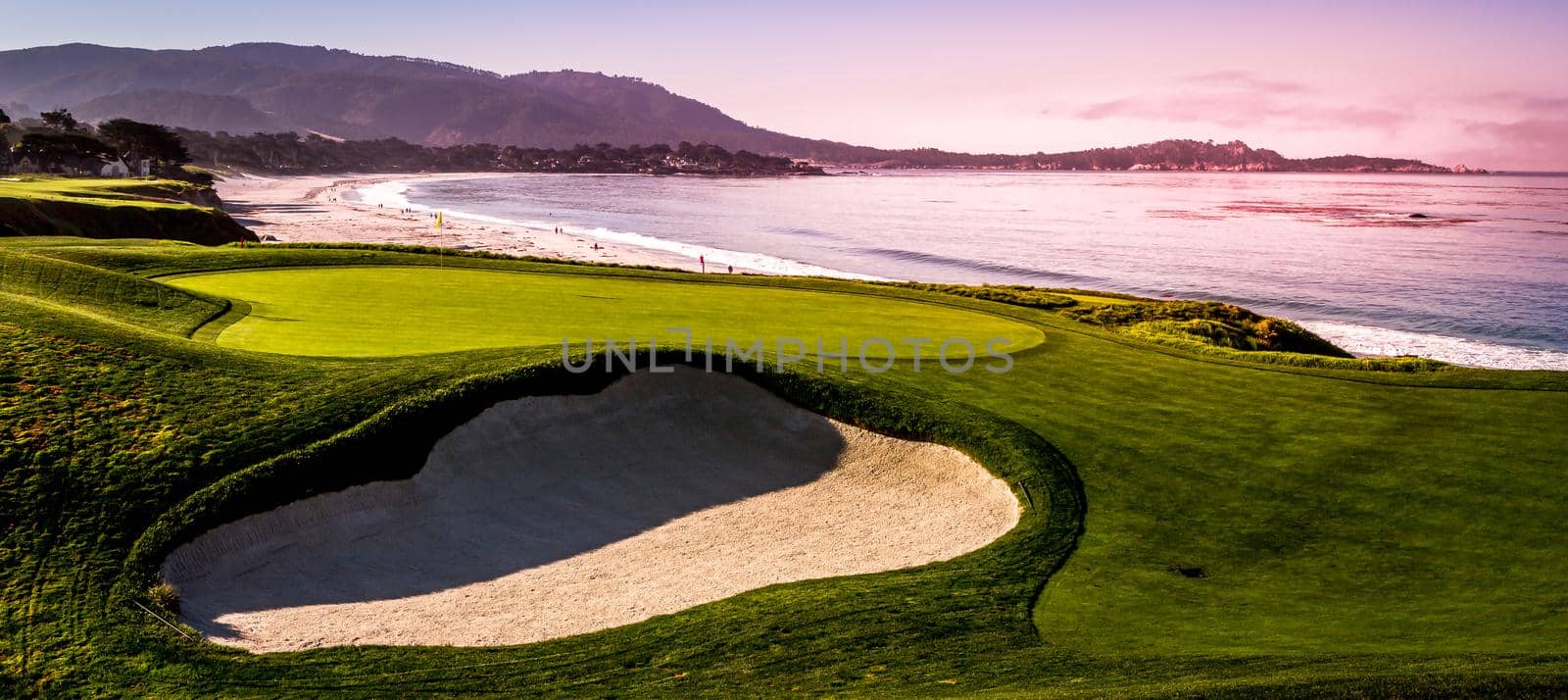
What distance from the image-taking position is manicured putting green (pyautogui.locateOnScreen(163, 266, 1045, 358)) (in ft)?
53.8

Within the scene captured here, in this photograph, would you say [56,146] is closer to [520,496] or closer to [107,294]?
[107,294]

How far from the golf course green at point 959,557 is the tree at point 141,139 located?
270ft

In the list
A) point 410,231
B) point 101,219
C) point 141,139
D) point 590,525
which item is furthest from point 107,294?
point 141,139

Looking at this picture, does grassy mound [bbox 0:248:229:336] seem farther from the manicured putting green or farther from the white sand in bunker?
the white sand in bunker

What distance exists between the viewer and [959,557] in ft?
35.4

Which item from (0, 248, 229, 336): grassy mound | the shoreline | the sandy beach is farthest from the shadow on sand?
the sandy beach

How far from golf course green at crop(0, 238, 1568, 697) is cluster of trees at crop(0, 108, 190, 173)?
247 feet

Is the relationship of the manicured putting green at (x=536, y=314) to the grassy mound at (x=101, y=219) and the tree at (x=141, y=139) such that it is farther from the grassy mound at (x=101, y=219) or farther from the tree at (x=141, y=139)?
the tree at (x=141, y=139)

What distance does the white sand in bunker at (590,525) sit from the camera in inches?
372

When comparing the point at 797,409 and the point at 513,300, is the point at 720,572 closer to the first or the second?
the point at 797,409

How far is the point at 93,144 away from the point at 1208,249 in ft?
300

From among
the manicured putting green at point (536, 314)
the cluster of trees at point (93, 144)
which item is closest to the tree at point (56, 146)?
the cluster of trees at point (93, 144)

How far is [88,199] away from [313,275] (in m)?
26.1

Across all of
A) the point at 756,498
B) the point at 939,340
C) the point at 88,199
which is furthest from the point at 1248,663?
the point at 88,199
